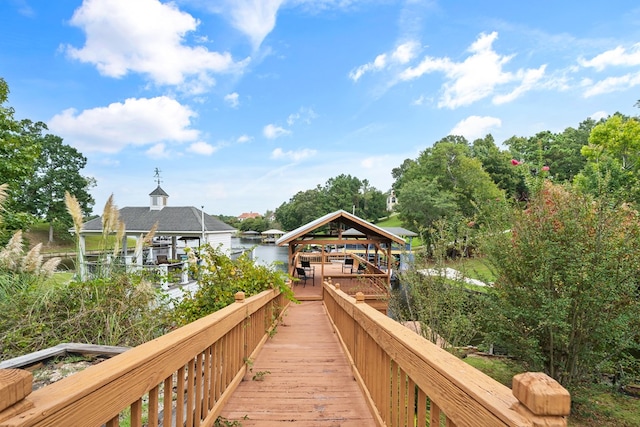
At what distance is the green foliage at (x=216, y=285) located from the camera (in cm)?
393

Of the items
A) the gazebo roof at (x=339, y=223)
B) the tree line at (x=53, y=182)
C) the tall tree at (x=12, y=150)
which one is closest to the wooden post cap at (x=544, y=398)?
the gazebo roof at (x=339, y=223)

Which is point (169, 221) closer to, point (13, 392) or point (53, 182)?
point (13, 392)

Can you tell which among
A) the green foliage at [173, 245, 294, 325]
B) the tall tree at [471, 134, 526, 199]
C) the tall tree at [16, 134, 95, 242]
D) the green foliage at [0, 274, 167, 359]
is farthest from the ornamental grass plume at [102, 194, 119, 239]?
the tall tree at [471, 134, 526, 199]

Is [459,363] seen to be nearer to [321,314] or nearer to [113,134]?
[321,314]

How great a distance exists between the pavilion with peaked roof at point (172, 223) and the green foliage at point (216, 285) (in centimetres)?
1278

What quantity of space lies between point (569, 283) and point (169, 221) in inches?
752

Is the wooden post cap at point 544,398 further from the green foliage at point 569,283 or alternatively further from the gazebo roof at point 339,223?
the gazebo roof at point 339,223

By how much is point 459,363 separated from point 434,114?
22.4m

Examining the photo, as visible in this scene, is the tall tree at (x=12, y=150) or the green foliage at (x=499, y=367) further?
the tall tree at (x=12, y=150)

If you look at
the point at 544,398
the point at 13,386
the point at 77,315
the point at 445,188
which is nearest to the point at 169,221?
the point at 77,315

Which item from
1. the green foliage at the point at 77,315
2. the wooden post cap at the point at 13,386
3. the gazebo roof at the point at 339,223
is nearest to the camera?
the wooden post cap at the point at 13,386

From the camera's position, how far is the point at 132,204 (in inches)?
883

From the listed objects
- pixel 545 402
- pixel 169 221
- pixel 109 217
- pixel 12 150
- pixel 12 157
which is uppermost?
pixel 12 150

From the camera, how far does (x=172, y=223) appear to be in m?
18.6
